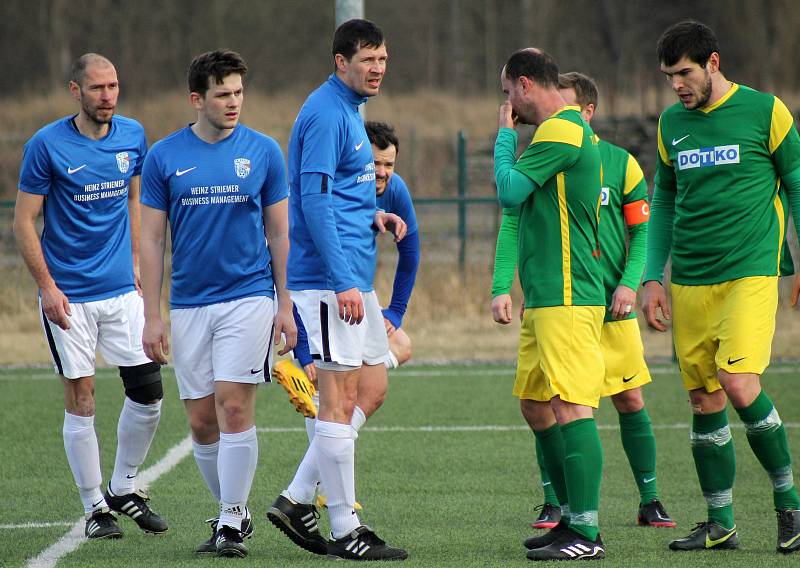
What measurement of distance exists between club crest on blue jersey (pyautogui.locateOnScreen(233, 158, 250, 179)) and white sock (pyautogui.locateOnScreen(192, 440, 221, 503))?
3.90ft

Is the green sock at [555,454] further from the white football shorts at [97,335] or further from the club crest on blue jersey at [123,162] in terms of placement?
the club crest on blue jersey at [123,162]

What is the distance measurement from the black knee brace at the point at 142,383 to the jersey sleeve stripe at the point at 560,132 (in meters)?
2.15

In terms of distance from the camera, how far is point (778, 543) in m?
5.43

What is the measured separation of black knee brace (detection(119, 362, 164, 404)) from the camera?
6.15 meters

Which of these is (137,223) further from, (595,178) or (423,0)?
(423,0)

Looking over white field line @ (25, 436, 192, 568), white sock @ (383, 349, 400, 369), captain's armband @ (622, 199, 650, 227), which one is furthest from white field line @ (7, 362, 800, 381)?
captain's armband @ (622, 199, 650, 227)

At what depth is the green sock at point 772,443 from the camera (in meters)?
5.43

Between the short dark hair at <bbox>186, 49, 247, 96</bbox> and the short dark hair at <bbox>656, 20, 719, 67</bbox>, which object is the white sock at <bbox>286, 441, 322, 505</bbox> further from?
the short dark hair at <bbox>656, 20, 719, 67</bbox>

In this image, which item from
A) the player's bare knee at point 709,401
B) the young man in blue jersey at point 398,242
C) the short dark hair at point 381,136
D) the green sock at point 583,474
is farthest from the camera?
the short dark hair at point 381,136

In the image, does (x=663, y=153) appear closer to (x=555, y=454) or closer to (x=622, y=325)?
(x=622, y=325)

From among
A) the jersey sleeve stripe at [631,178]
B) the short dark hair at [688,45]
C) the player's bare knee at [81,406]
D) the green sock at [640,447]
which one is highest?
the short dark hair at [688,45]

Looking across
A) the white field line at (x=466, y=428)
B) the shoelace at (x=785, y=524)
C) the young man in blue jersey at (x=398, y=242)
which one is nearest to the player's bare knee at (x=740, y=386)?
the shoelace at (x=785, y=524)

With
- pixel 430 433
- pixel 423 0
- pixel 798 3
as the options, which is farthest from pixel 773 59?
pixel 430 433

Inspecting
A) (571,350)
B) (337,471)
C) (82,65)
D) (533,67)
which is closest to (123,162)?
(82,65)
